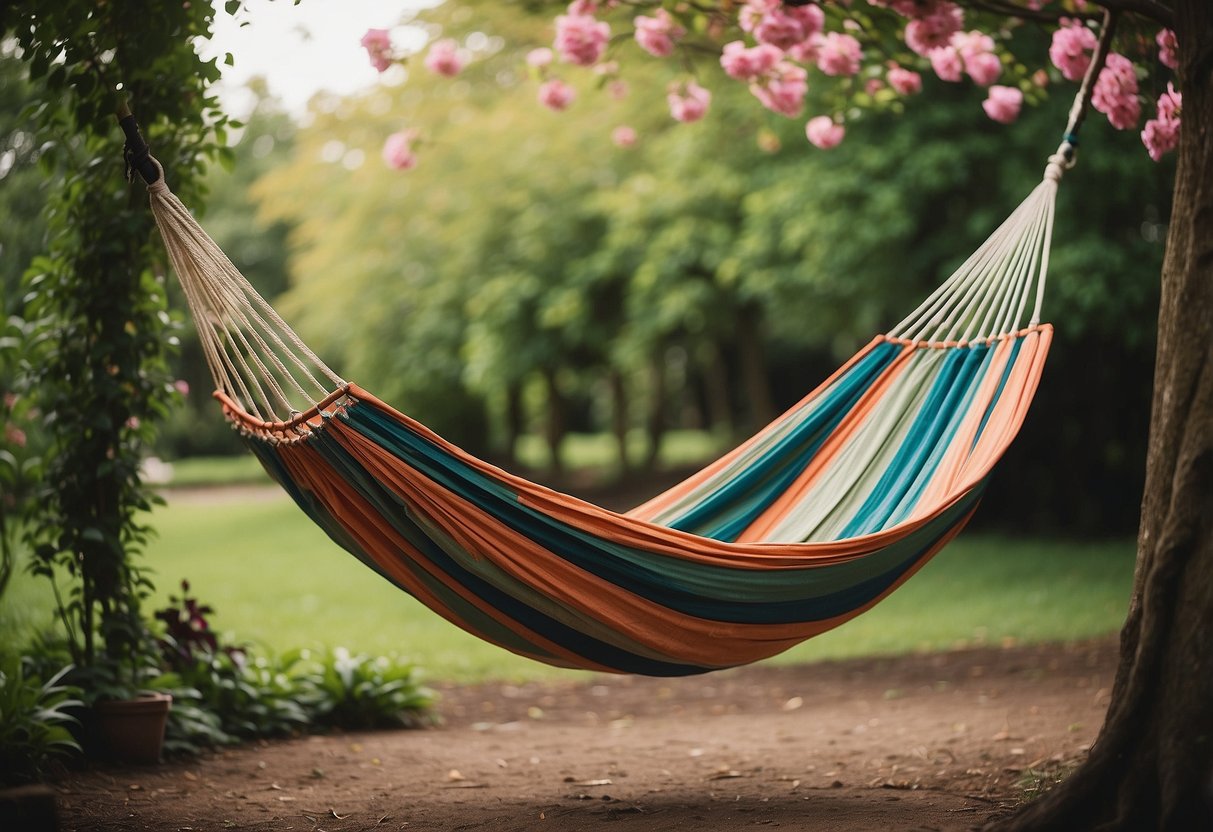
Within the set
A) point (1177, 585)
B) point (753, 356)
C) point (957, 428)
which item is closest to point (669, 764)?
point (957, 428)

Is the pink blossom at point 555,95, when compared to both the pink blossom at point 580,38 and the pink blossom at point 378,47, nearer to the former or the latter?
the pink blossom at point 580,38

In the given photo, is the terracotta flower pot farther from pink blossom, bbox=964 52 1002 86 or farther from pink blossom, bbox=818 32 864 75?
pink blossom, bbox=964 52 1002 86

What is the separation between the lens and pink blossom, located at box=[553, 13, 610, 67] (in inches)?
124

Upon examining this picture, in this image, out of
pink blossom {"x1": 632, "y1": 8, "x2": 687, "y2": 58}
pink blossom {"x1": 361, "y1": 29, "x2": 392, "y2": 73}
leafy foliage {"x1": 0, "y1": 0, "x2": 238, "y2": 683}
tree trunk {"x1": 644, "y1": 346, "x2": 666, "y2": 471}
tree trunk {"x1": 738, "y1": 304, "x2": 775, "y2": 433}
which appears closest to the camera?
leafy foliage {"x1": 0, "y1": 0, "x2": 238, "y2": 683}

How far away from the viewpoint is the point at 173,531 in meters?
9.55

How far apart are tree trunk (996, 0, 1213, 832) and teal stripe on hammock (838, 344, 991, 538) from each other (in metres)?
0.50

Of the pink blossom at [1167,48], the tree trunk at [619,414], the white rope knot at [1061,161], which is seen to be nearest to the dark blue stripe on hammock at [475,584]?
the white rope knot at [1061,161]

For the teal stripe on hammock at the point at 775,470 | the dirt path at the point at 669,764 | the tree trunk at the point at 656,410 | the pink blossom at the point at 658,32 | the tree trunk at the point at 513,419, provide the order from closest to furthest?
1. the dirt path at the point at 669,764
2. the teal stripe on hammock at the point at 775,470
3. the pink blossom at the point at 658,32
4. the tree trunk at the point at 656,410
5. the tree trunk at the point at 513,419

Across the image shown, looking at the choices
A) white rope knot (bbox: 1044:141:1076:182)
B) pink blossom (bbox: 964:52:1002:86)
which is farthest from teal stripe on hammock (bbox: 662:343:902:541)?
pink blossom (bbox: 964:52:1002:86)

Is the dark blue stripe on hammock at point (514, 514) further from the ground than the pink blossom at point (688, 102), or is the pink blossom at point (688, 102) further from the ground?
the pink blossom at point (688, 102)

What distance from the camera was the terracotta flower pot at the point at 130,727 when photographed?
103 inches

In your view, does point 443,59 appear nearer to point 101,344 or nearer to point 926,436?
point 101,344

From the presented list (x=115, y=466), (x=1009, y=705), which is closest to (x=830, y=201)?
(x=1009, y=705)

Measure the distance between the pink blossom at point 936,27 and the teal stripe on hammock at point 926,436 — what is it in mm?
878
